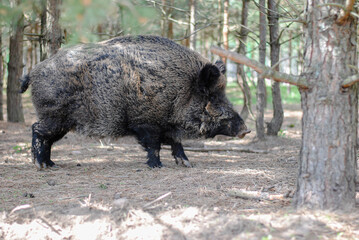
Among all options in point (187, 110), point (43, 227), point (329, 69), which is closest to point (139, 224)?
point (43, 227)

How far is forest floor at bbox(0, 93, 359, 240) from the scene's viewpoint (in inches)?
125

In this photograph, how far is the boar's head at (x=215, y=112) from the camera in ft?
20.7

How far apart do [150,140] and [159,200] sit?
2.32 meters

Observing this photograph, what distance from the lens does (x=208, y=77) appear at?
241 inches

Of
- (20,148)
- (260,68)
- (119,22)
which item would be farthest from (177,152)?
(260,68)

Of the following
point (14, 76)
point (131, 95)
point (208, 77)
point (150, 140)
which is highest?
point (14, 76)

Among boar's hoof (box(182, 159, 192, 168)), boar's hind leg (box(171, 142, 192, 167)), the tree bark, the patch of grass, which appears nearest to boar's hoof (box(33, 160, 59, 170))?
the patch of grass

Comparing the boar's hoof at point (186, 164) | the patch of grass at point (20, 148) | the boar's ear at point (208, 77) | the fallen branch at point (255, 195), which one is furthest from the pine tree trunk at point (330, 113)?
the patch of grass at point (20, 148)

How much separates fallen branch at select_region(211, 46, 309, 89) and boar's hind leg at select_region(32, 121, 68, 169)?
4.00 m

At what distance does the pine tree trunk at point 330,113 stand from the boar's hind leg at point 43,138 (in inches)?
170

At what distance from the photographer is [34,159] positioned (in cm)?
638

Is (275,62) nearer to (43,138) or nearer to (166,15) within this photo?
(166,15)

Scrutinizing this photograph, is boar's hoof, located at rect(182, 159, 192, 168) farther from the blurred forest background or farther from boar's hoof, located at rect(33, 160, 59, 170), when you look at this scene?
boar's hoof, located at rect(33, 160, 59, 170)

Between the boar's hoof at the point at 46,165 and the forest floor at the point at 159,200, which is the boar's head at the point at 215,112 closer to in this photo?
the forest floor at the point at 159,200
